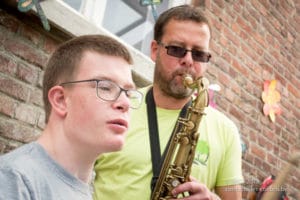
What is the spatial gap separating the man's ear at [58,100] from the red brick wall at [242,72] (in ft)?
2.44

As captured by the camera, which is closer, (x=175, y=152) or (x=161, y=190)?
(x=161, y=190)

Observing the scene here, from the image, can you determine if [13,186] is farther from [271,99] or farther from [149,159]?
[271,99]

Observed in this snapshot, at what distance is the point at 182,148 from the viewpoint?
1.82 m

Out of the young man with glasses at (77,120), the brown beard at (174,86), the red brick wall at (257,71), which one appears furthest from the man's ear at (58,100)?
the red brick wall at (257,71)

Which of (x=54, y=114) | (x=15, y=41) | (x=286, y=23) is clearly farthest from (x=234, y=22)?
(x=54, y=114)

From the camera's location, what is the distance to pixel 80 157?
123 centimetres

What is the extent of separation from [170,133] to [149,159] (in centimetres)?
18

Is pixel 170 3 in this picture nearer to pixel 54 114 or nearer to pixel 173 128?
pixel 173 128

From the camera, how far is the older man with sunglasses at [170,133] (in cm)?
170

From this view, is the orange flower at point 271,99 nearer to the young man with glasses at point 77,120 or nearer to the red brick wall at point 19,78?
the red brick wall at point 19,78

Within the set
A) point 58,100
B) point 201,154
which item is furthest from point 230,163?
point 58,100

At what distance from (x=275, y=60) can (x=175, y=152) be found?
243 centimetres

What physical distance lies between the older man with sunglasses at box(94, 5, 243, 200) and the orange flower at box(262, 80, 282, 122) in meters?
1.89

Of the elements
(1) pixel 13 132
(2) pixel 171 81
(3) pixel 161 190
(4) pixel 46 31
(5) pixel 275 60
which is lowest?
(3) pixel 161 190
